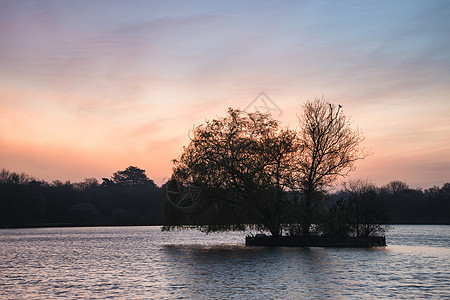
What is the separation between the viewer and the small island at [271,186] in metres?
60.1

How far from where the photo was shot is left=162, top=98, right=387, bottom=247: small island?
197 ft

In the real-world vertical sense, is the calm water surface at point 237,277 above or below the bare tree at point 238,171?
below

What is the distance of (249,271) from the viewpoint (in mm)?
38469

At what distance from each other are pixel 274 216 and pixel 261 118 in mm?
11315

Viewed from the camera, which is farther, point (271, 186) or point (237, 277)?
point (271, 186)

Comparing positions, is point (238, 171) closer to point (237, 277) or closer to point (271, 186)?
point (271, 186)

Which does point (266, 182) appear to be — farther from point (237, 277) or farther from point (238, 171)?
point (237, 277)

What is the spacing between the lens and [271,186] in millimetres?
60844

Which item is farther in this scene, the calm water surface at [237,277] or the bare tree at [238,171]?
the bare tree at [238,171]

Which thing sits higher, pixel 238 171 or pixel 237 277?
pixel 238 171

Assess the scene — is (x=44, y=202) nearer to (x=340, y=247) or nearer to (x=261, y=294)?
(x=340, y=247)

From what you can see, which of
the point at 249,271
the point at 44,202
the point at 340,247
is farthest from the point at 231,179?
the point at 44,202

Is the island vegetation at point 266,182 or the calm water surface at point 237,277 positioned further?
the island vegetation at point 266,182

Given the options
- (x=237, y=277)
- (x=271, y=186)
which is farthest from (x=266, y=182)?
(x=237, y=277)
